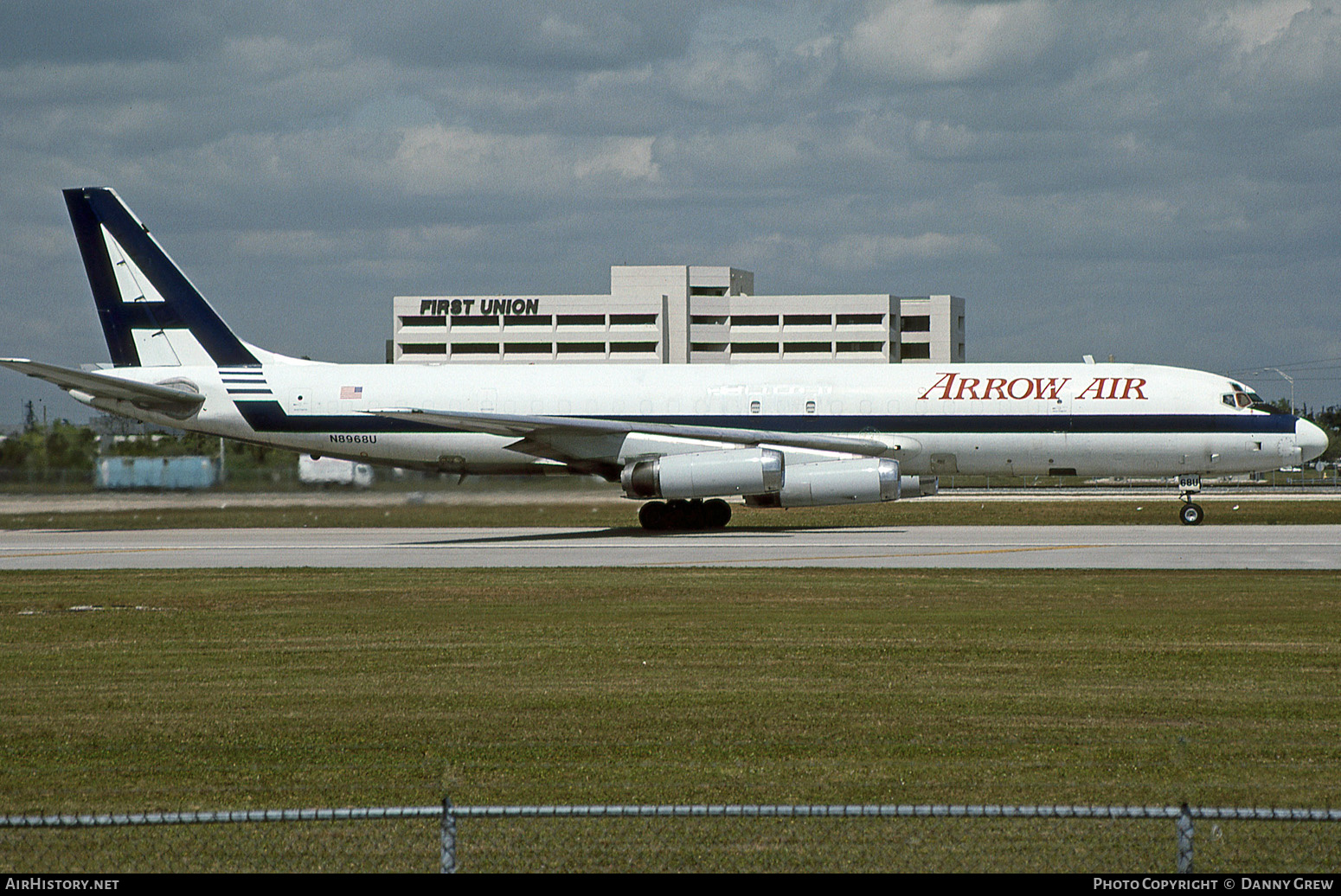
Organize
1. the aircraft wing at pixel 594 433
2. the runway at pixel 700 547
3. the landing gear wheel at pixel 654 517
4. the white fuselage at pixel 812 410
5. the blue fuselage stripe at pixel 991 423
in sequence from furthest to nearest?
1. the landing gear wheel at pixel 654 517
2. the white fuselage at pixel 812 410
3. the blue fuselage stripe at pixel 991 423
4. the aircraft wing at pixel 594 433
5. the runway at pixel 700 547

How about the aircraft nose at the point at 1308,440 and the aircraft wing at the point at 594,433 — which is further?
the aircraft nose at the point at 1308,440

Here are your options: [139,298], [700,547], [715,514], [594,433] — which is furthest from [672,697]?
[139,298]

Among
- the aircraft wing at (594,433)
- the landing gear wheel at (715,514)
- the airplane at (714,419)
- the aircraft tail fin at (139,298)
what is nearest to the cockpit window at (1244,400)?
the airplane at (714,419)

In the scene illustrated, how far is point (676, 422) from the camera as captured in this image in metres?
36.8

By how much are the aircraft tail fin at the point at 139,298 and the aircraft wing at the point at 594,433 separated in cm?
691

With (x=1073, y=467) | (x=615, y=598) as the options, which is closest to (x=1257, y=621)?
(x=615, y=598)

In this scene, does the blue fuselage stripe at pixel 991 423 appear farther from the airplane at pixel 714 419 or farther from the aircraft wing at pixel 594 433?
the aircraft wing at pixel 594 433

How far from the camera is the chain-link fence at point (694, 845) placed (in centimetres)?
762

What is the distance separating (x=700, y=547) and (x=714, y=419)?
20.4 feet

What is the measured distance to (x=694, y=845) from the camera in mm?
8102

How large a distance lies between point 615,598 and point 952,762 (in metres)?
11.4

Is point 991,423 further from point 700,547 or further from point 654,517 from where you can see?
point 700,547

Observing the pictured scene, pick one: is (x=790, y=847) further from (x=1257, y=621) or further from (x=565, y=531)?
(x=565, y=531)

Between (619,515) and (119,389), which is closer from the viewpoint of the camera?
(119,389)
